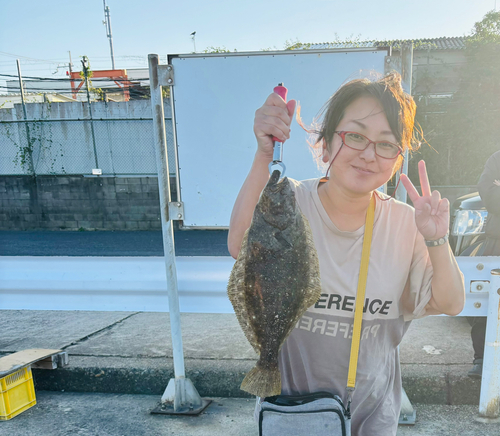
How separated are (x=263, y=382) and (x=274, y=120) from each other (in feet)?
2.82

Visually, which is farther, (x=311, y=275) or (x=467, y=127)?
(x=467, y=127)

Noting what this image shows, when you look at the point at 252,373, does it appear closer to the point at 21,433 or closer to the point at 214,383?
the point at 214,383

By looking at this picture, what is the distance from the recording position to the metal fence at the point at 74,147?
43.3 ft

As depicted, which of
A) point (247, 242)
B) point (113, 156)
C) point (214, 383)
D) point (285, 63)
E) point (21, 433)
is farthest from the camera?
point (113, 156)

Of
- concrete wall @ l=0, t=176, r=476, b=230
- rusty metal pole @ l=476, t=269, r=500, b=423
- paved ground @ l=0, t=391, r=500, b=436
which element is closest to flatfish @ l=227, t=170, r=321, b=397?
paved ground @ l=0, t=391, r=500, b=436

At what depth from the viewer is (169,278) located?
305 centimetres

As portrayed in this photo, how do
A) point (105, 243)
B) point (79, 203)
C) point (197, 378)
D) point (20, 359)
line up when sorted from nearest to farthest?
point (20, 359) → point (197, 378) → point (105, 243) → point (79, 203)

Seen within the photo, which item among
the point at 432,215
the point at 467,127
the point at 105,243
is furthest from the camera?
the point at 467,127

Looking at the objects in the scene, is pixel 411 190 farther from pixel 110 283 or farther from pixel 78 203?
pixel 78 203

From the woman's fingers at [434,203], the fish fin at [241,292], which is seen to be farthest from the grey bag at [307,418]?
the woman's fingers at [434,203]

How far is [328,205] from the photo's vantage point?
161cm

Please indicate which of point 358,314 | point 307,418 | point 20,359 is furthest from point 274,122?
point 20,359

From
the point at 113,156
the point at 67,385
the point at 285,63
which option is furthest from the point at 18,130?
the point at 285,63

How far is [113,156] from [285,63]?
11.6 meters
